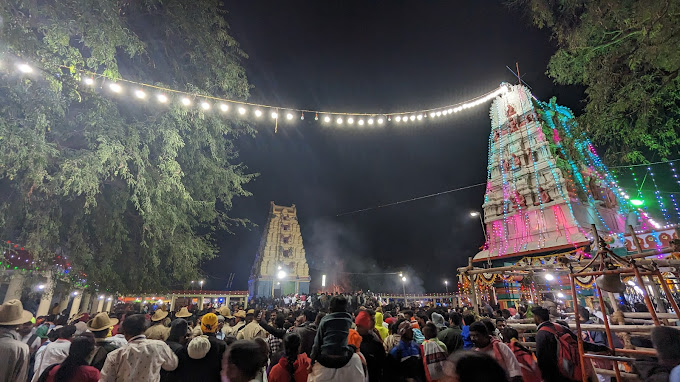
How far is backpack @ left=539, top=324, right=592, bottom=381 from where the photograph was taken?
3.80 m

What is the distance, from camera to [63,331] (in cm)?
457

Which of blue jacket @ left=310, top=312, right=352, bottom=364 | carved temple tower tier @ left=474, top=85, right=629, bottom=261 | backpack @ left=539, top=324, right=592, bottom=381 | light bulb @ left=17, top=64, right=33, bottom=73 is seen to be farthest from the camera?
carved temple tower tier @ left=474, top=85, right=629, bottom=261

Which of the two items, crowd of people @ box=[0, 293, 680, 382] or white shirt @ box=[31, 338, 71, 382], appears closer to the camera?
crowd of people @ box=[0, 293, 680, 382]

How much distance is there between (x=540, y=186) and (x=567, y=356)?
21.2m

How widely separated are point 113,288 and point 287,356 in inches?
372

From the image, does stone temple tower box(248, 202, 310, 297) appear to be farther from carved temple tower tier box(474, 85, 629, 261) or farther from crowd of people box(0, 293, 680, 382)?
crowd of people box(0, 293, 680, 382)


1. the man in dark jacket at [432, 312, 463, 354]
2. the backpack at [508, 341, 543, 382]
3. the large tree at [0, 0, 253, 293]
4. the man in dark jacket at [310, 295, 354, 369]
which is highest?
the large tree at [0, 0, 253, 293]

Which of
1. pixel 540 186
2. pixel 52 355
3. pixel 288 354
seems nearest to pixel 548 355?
pixel 288 354

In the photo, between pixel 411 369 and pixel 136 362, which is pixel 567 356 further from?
pixel 136 362

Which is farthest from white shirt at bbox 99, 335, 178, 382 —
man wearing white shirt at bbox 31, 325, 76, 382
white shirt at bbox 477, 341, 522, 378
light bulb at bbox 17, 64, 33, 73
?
light bulb at bbox 17, 64, 33, 73

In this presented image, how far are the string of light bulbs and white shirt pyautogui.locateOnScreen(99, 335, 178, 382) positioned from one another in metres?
6.75

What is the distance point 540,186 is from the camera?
2136 cm

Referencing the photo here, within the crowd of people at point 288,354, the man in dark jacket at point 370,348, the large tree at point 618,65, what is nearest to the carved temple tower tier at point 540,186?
the large tree at point 618,65

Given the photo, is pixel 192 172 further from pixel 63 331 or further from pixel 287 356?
pixel 287 356
